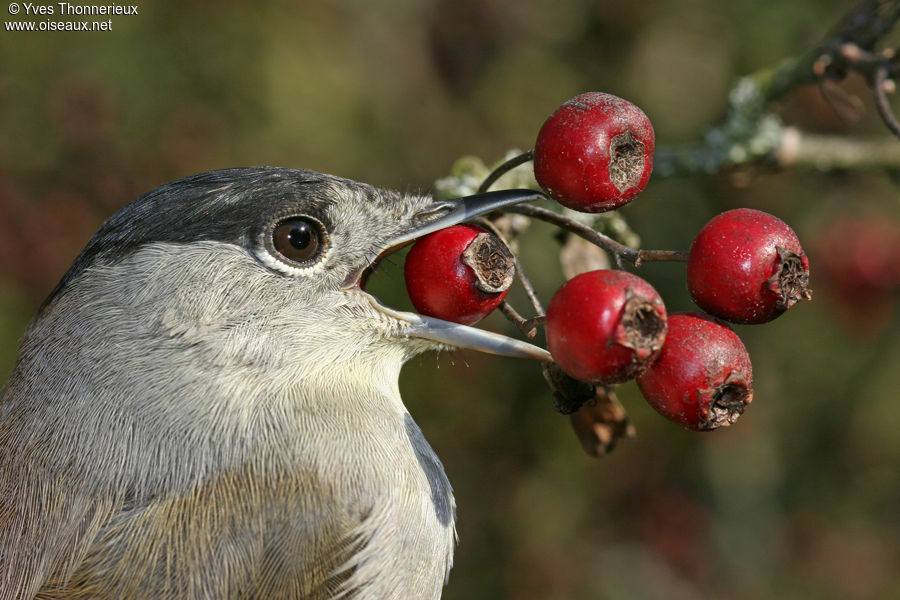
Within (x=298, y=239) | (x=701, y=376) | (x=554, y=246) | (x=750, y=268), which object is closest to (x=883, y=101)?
(x=750, y=268)

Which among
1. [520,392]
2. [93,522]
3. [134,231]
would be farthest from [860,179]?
[93,522]

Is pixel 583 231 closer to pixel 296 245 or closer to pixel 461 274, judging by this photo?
pixel 461 274

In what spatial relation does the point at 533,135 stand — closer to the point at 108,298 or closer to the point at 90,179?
the point at 90,179

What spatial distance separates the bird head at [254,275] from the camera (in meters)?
2.75

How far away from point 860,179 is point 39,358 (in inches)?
195

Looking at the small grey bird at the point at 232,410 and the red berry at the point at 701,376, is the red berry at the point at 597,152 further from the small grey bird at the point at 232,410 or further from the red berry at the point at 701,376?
the red berry at the point at 701,376

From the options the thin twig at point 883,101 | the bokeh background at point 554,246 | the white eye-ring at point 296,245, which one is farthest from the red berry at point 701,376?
the bokeh background at point 554,246

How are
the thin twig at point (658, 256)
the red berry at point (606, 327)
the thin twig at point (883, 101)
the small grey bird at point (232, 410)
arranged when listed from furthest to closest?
1. the thin twig at point (883, 101)
2. the small grey bird at point (232, 410)
3. the thin twig at point (658, 256)
4. the red berry at point (606, 327)

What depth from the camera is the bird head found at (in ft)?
9.02

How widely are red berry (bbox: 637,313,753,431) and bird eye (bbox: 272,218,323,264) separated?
1217 millimetres

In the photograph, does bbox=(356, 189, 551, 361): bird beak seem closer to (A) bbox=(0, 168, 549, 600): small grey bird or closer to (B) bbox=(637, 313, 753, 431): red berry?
(A) bbox=(0, 168, 549, 600): small grey bird

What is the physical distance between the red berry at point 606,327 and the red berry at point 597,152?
0.27m

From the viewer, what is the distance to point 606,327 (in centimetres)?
199

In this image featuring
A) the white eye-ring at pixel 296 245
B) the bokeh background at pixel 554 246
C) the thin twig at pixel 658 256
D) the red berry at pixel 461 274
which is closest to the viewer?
the thin twig at pixel 658 256
